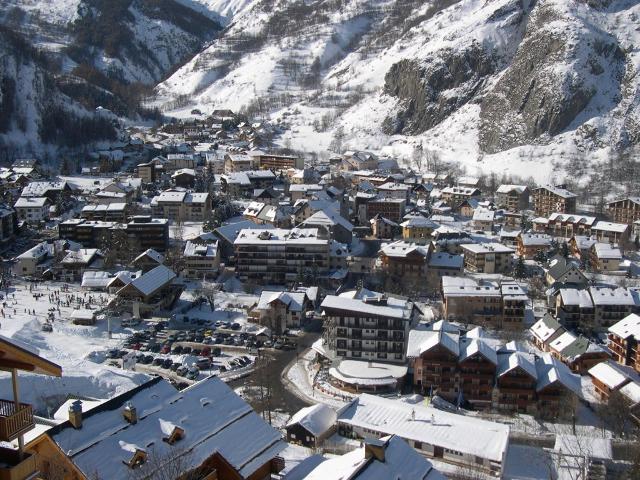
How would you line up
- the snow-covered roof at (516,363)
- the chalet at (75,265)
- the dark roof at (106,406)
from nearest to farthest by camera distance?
1. the dark roof at (106,406)
2. the snow-covered roof at (516,363)
3. the chalet at (75,265)

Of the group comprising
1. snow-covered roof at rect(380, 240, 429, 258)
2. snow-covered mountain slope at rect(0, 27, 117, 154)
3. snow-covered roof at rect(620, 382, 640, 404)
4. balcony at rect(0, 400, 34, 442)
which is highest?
snow-covered mountain slope at rect(0, 27, 117, 154)

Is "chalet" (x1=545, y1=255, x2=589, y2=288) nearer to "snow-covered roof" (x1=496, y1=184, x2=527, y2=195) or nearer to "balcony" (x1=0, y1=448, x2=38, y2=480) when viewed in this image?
"snow-covered roof" (x1=496, y1=184, x2=527, y2=195)

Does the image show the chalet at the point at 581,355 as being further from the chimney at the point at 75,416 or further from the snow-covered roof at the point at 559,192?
the snow-covered roof at the point at 559,192

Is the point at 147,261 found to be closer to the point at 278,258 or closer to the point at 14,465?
the point at 278,258

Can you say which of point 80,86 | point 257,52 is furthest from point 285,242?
point 257,52

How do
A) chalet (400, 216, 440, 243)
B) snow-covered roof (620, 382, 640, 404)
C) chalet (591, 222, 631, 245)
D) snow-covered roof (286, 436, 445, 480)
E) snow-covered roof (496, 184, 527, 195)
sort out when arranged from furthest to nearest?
snow-covered roof (496, 184, 527, 195), chalet (400, 216, 440, 243), chalet (591, 222, 631, 245), snow-covered roof (620, 382, 640, 404), snow-covered roof (286, 436, 445, 480)

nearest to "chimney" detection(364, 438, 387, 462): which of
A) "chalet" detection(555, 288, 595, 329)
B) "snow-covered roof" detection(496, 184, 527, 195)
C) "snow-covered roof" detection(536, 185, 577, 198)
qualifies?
"chalet" detection(555, 288, 595, 329)

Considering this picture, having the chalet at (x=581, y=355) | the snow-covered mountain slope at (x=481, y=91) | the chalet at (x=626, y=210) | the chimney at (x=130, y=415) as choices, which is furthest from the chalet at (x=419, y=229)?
the chimney at (x=130, y=415)

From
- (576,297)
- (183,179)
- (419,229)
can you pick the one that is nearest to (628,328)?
(576,297)
